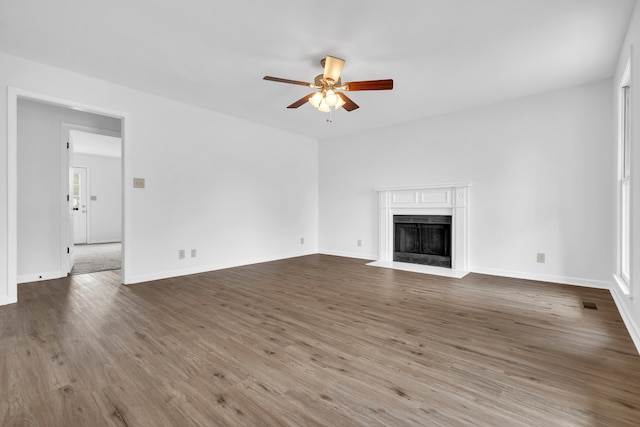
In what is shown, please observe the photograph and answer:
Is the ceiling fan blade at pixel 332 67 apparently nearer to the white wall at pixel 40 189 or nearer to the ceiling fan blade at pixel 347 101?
the ceiling fan blade at pixel 347 101

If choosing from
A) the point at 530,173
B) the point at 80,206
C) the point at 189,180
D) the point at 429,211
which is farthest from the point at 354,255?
the point at 80,206

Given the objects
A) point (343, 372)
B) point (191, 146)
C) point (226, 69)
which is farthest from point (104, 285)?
point (343, 372)

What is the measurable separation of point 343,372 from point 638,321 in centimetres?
209

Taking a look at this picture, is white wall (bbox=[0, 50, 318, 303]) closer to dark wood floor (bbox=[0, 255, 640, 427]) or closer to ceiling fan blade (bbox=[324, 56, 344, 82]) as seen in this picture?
dark wood floor (bbox=[0, 255, 640, 427])

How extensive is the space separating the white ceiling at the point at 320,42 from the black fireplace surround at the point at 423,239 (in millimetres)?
1982

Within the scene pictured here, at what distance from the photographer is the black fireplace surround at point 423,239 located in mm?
4738

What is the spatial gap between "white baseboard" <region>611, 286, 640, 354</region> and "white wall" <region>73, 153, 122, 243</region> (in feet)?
33.3

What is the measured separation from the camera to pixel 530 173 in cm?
395

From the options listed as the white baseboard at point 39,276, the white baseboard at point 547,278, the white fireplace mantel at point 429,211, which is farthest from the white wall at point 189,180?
the white baseboard at point 547,278

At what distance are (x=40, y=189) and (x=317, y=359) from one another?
14.6 feet

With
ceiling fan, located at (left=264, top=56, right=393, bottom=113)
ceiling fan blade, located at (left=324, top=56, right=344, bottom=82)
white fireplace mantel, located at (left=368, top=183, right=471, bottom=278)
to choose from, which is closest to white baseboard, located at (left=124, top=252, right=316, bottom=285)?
white fireplace mantel, located at (left=368, top=183, right=471, bottom=278)

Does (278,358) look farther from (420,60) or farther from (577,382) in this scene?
(420,60)

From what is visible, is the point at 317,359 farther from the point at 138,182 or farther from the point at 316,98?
the point at 138,182

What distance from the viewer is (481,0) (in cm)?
214
